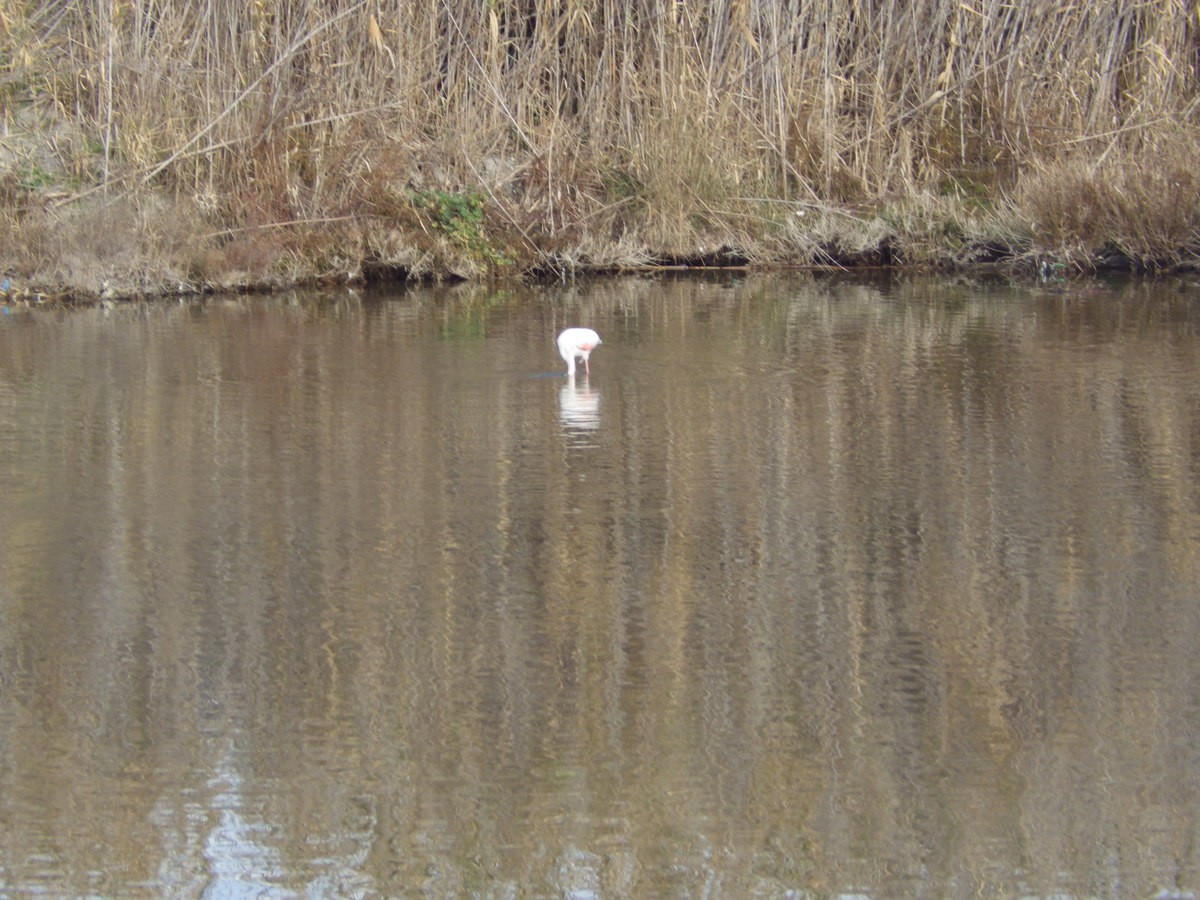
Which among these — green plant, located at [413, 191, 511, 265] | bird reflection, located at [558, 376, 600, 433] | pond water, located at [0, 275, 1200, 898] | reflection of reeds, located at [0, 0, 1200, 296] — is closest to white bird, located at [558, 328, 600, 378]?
bird reflection, located at [558, 376, 600, 433]

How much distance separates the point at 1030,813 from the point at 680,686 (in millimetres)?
1061

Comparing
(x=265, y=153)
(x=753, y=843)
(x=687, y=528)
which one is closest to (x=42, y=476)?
(x=687, y=528)

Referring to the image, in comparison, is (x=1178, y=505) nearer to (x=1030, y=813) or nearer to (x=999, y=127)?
(x=1030, y=813)

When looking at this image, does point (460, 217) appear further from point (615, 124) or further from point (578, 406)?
point (578, 406)

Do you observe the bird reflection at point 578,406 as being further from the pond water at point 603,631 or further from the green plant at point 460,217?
the green plant at point 460,217

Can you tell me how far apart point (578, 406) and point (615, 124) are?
7.48 meters

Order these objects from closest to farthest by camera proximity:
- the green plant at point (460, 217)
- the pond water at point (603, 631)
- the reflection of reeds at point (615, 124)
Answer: the pond water at point (603, 631), the reflection of reeds at point (615, 124), the green plant at point (460, 217)

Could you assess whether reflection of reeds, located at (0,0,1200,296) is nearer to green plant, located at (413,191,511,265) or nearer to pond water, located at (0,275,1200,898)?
green plant, located at (413,191,511,265)

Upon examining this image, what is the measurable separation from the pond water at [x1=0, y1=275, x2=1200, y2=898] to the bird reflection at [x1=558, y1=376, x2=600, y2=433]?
46mm

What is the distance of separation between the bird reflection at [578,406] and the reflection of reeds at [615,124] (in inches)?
221

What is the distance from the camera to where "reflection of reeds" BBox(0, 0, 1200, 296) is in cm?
1395

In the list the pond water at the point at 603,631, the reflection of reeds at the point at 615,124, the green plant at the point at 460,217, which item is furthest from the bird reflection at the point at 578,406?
the green plant at the point at 460,217

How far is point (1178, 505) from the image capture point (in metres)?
6.27

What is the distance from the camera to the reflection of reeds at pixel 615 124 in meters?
13.9
